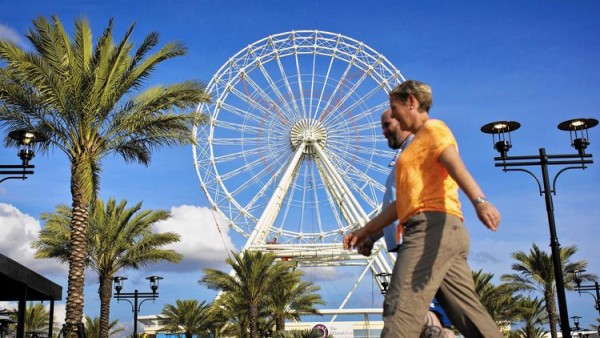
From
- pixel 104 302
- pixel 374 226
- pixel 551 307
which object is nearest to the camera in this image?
pixel 374 226

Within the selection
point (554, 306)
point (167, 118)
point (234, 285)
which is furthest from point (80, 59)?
point (554, 306)

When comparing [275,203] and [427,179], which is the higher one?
[275,203]

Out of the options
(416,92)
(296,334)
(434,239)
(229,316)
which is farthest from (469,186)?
(229,316)

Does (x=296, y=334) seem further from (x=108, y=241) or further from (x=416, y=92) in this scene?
(x=416, y=92)

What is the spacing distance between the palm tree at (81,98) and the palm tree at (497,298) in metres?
24.0

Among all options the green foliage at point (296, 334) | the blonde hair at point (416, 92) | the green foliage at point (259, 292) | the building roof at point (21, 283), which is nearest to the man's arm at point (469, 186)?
the blonde hair at point (416, 92)

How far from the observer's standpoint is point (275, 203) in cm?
4572

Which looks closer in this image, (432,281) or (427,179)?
(432,281)

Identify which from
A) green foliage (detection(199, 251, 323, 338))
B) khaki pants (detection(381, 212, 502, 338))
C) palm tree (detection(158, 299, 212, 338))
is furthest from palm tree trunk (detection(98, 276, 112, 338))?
khaki pants (detection(381, 212, 502, 338))

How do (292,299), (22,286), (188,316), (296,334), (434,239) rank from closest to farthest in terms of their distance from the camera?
1. (434,239)
2. (22,286)
3. (296,334)
4. (292,299)
5. (188,316)

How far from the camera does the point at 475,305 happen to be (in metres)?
3.39

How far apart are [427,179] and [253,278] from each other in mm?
31911

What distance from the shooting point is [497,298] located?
126ft

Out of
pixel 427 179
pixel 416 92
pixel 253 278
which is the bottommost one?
pixel 427 179
